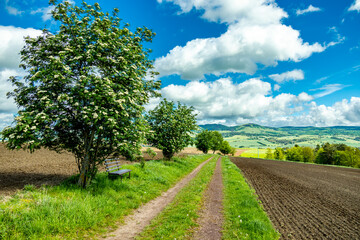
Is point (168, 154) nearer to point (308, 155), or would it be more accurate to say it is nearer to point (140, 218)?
point (140, 218)

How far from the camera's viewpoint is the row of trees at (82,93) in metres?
8.54

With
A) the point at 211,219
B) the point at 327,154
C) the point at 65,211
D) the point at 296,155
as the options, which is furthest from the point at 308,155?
the point at 65,211

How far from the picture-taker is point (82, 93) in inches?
340

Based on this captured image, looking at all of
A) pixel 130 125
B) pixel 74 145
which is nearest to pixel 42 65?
pixel 74 145

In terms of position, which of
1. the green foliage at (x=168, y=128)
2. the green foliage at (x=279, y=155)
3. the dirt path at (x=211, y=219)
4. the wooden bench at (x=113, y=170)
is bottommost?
the green foliage at (x=279, y=155)

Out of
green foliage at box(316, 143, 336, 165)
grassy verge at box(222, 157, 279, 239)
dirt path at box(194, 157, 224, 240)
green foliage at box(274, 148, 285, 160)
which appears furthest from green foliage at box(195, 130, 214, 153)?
grassy verge at box(222, 157, 279, 239)

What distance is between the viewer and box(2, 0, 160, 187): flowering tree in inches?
336

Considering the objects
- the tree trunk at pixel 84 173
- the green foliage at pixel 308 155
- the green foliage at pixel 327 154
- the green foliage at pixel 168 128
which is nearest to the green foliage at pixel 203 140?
the green foliage at pixel 168 128

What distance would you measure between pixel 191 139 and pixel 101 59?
21.4m

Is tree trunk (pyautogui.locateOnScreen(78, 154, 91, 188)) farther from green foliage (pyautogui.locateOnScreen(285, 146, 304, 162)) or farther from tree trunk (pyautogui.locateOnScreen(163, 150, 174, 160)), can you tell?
green foliage (pyautogui.locateOnScreen(285, 146, 304, 162))

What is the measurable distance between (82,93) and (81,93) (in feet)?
0.14

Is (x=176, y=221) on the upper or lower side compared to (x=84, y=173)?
lower

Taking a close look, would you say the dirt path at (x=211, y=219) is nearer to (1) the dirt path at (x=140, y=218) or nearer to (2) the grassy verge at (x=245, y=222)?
(2) the grassy verge at (x=245, y=222)

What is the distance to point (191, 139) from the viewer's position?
29.0 m
